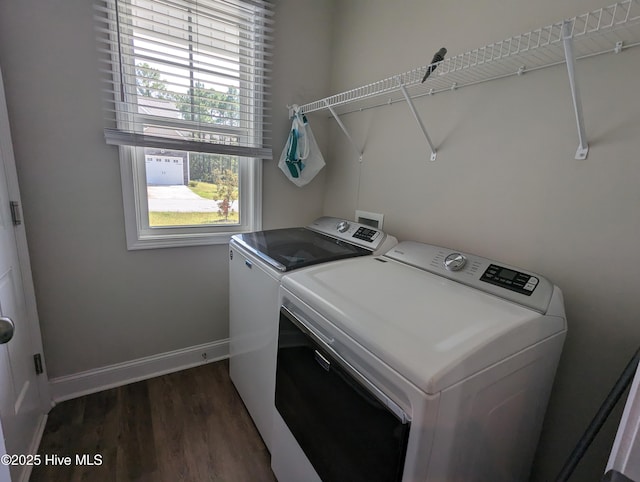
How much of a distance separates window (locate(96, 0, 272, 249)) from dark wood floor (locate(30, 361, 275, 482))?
0.90m

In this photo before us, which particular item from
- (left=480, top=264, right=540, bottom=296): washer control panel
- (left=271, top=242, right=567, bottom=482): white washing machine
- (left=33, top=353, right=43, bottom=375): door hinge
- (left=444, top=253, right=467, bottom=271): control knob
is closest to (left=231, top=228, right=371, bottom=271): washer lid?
(left=271, top=242, right=567, bottom=482): white washing machine

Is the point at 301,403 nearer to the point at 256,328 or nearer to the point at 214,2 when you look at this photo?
the point at 256,328

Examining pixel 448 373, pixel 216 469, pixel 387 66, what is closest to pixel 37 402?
pixel 216 469

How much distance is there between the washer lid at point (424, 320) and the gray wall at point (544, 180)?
24 centimetres

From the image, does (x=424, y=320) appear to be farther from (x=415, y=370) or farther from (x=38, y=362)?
(x=38, y=362)

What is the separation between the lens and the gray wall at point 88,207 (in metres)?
1.36

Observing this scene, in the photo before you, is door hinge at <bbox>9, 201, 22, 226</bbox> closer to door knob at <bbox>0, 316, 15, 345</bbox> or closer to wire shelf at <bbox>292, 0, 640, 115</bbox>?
door knob at <bbox>0, 316, 15, 345</bbox>

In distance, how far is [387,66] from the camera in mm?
1674

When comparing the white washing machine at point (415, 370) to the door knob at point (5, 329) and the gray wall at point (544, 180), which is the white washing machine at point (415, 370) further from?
the door knob at point (5, 329)

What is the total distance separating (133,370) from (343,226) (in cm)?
158

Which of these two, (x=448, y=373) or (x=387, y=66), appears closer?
(x=448, y=373)

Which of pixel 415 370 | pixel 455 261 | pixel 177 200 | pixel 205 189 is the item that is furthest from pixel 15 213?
pixel 455 261

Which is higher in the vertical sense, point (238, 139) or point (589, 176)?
point (238, 139)

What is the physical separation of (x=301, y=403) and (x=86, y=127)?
1.65 m
